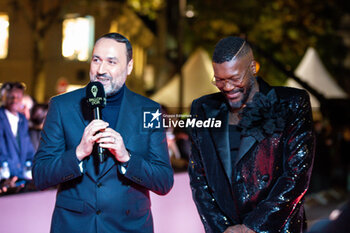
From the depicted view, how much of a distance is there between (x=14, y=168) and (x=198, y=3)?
61.4 ft

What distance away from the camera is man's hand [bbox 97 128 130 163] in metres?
2.55

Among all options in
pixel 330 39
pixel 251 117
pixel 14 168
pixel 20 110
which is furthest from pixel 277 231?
pixel 330 39

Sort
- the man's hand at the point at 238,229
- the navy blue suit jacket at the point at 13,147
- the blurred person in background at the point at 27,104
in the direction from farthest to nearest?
the blurred person in background at the point at 27,104
the navy blue suit jacket at the point at 13,147
the man's hand at the point at 238,229

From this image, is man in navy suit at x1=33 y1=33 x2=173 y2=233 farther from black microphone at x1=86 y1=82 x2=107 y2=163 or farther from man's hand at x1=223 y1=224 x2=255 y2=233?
man's hand at x1=223 y1=224 x2=255 y2=233

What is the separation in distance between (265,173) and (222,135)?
30 centimetres

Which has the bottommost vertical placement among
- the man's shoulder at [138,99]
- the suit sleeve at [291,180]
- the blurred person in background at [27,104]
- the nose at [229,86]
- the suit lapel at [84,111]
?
the blurred person in background at [27,104]

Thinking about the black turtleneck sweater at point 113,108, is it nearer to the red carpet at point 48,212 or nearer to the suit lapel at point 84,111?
the suit lapel at point 84,111

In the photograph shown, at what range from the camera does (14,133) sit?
5.55m

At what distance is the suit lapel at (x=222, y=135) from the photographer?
277cm

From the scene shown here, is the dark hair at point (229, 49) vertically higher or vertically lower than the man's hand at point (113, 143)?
higher

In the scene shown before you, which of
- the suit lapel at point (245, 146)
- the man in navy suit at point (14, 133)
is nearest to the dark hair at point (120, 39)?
the suit lapel at point (245, 146)

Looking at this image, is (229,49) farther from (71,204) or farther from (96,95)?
(71,204)

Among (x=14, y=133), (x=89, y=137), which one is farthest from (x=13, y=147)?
(x=89, y=137)

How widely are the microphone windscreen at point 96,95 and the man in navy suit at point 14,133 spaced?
104 inches
